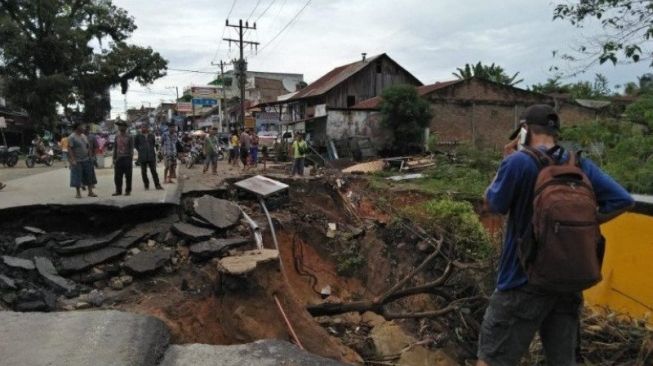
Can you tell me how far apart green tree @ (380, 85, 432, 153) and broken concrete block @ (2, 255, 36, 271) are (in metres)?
21.6

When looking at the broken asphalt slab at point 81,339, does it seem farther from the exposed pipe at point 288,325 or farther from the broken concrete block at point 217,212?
the broken concrete block at point 217,212

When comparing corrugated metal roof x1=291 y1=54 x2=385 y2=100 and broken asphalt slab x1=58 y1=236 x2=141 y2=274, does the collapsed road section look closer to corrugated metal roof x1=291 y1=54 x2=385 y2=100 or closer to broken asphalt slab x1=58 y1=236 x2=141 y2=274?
broken asphalt slab x1=58 y1=236 x2=141 y2=274

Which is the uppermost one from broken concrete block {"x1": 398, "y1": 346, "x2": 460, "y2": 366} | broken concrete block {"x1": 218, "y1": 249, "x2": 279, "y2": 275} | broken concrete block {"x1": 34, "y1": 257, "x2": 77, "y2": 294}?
broken concrete block {"x1": 218, "y1": 249, "x2": 279, "y2": 275}

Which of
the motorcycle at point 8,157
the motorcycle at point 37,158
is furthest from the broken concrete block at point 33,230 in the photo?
the motorcycle at point 8,157

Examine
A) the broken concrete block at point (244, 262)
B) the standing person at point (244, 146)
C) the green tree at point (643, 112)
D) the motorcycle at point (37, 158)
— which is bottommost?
the broken concrete block at point (244, 262)

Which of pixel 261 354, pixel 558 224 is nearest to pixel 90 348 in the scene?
pixel 261 354

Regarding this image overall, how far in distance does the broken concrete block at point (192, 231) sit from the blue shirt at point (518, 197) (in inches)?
219

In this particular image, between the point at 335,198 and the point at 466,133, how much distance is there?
17.6 m

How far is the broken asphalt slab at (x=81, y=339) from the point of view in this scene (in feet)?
12.0

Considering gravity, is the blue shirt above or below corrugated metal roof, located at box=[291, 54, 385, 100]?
below

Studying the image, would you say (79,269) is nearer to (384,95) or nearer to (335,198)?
(335,198)

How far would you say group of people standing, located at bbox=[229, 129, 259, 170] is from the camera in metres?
20.3

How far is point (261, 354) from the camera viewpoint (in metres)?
3.86

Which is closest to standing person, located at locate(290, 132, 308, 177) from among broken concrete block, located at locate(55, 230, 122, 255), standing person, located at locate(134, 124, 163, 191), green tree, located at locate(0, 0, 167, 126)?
standing person, located at locate(134, 124, 163, 191)
